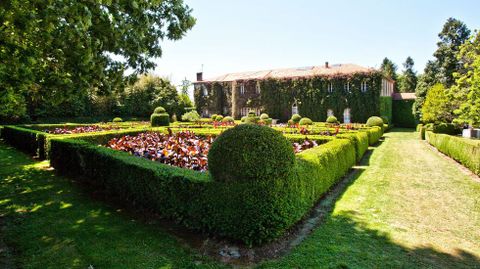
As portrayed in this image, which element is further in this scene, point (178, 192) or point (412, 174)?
point (412, 174)

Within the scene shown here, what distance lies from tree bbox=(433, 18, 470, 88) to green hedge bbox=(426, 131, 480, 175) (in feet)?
78.1

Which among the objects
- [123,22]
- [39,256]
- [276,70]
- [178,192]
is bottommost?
[39,256]

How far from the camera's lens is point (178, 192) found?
16.3 ft

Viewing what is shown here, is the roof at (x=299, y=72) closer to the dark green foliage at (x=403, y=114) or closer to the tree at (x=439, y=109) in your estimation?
the tree at (x=439, y=109)

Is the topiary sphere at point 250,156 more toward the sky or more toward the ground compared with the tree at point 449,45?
more toward the ground

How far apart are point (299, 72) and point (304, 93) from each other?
3.39m

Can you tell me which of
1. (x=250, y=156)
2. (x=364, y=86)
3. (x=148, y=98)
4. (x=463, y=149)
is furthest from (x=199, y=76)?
(x=250, y=156)

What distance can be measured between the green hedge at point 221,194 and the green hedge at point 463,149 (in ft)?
19.0

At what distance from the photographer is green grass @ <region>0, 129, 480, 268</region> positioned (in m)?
4.07

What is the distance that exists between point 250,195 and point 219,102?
38062mm

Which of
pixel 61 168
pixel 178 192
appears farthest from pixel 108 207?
pixel 61 168

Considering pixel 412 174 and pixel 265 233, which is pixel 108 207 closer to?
pixel 265 233

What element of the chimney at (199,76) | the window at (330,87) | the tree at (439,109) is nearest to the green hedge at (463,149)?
the tree at (439,109)

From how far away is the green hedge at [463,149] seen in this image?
9479mm
